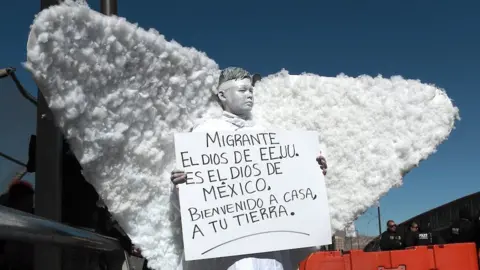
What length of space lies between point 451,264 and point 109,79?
396 centimetres

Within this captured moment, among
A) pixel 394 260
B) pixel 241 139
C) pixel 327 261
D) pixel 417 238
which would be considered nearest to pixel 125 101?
pixel 241 139

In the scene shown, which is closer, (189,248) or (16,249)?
(16,249)

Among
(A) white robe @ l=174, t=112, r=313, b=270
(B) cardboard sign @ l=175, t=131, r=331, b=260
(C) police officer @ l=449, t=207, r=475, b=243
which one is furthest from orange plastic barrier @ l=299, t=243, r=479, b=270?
(B) cardboard sign @ l=175, t=131, r=331, b=260

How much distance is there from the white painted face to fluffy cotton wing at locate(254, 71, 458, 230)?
198 millimetres

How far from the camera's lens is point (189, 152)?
200cm

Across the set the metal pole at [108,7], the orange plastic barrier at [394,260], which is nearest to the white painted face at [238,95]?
the metal pole at [108,7]

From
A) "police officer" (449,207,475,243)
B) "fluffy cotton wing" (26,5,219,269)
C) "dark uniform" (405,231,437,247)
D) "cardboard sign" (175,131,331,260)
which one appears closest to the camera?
"fluffy cotton wing" (26,5,219,269)

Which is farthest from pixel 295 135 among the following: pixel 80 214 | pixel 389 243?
pixel 389 243

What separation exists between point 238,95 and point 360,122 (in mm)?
613

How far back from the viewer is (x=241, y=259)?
79.7 inches

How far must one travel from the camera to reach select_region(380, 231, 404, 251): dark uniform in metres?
7.09

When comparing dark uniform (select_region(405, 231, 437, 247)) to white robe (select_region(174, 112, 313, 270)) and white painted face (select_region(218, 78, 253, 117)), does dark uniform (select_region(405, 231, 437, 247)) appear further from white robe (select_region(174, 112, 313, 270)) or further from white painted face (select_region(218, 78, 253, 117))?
white painted face (select_region(218, 78, 253, 117))

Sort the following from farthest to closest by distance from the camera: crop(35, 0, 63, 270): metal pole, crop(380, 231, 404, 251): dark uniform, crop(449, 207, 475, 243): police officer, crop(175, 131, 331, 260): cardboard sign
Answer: crop(380, 231, 404, 251): dark uniform, crop(449, 207, 475, 243): police officer, crop(175, 131, 331, 260): cardboard sign, crop(35, 0, 63, 270): metal pole

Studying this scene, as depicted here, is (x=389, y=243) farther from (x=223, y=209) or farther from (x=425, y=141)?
(x=223, y=209)
